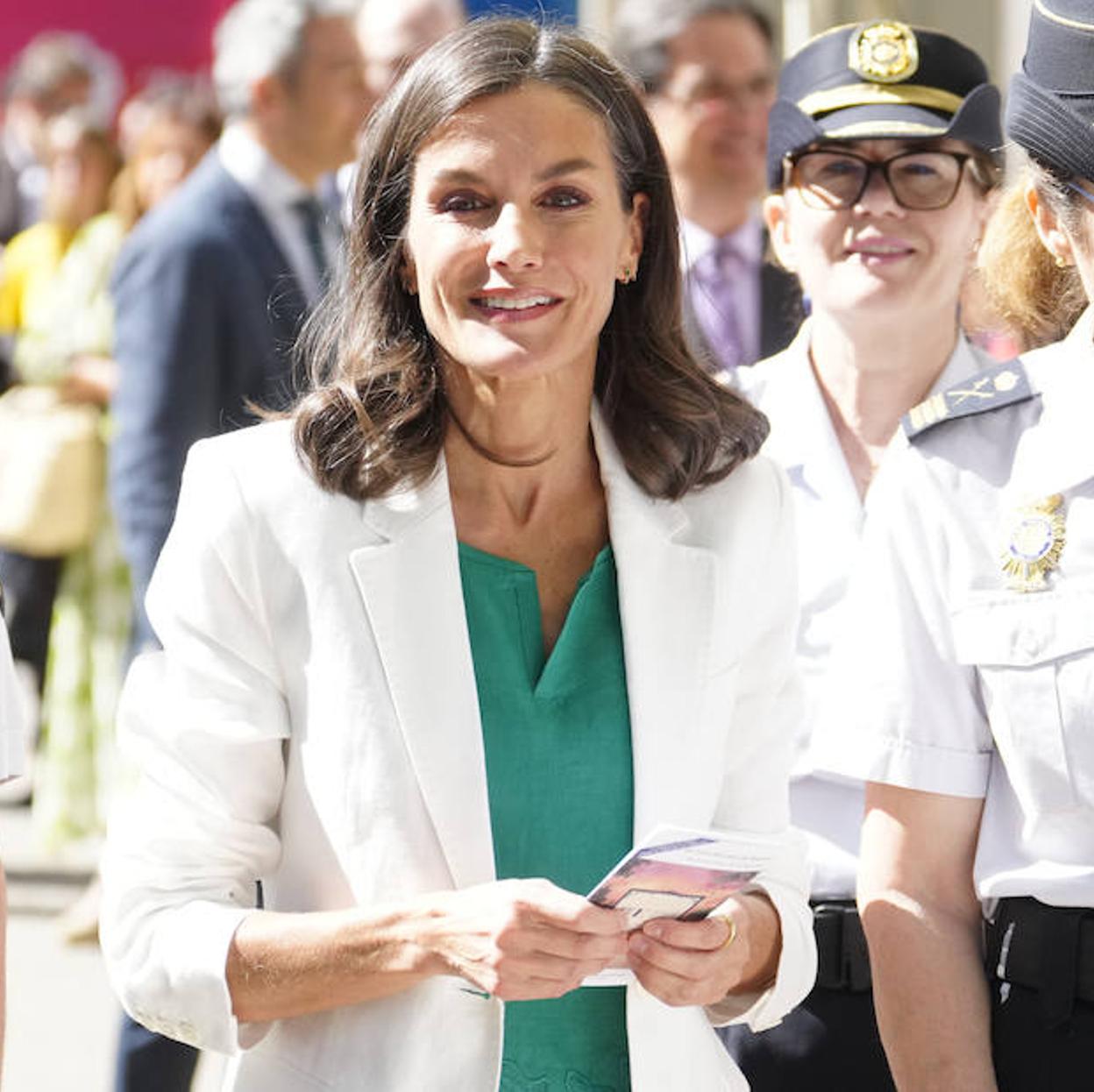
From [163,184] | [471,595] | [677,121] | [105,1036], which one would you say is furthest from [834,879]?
[163,184]

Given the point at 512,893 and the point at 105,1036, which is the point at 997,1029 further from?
the point at 105,1036

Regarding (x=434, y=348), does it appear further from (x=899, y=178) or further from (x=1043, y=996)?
(x=899, y=178)

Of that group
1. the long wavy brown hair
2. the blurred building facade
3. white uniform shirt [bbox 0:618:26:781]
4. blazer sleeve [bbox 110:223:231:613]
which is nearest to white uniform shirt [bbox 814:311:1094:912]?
the long wavy brown hair

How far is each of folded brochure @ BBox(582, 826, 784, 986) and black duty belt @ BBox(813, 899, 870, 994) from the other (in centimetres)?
82

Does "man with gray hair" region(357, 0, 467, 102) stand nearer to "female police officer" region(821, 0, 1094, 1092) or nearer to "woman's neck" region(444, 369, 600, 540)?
"woman's neck" region(444, 369, 600, 540)

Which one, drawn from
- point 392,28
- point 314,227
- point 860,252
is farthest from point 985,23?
point 860,252

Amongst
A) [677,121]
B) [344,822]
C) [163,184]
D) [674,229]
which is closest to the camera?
[344,822]

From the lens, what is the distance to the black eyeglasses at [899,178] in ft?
12.1

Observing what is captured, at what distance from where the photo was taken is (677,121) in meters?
5.82

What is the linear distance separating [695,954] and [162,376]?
10.4 feet

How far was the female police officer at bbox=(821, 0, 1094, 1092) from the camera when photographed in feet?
8.21

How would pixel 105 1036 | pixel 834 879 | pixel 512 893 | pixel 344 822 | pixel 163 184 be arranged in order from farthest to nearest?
pixel 163 184 < pixel 105 1036 < pixel 834 879 < pixel 344 822 < pixel 512 893

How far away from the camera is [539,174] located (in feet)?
8.61

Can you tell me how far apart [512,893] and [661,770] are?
0.30 m
